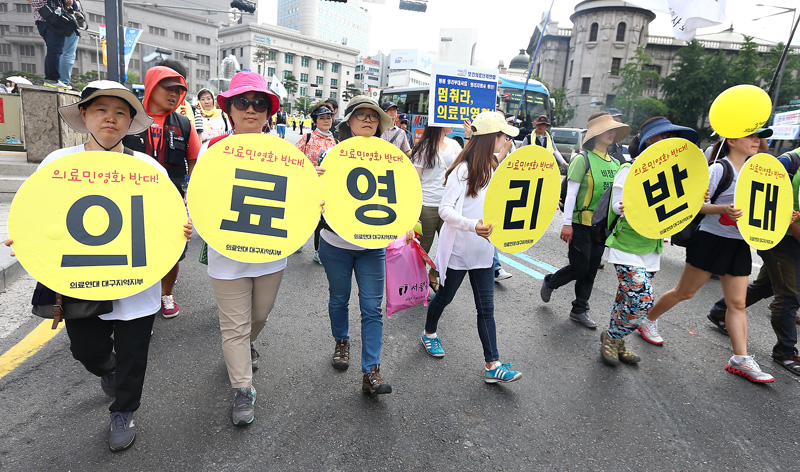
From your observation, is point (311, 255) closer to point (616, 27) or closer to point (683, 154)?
point (683, 154)

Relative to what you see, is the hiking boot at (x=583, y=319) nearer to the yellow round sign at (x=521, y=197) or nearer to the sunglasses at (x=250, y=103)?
the yellow round sign at (x=521, y=197)

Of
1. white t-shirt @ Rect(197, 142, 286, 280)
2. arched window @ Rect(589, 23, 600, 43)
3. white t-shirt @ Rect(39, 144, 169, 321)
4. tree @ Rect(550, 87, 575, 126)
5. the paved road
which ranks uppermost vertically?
arched window @ Rect(589, 23, 600, 43)

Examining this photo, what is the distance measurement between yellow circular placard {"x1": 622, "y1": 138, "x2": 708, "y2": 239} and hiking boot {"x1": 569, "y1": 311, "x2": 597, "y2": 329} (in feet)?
4.19

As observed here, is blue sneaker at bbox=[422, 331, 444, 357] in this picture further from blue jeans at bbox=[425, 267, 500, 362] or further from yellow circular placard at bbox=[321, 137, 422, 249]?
yellow circular placard at bbox=[321, 137, 422, 249]

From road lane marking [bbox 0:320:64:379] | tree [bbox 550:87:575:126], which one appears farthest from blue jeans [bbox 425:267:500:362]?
tree [bbox 550:87:575:126]

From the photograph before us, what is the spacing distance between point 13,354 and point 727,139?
5464 millimetres

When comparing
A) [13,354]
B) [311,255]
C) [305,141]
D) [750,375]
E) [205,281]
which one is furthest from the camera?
[311,255]

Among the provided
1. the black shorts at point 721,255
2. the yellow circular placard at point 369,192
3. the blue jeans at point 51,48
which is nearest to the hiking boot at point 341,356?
the yellow circular placard at point 369,192

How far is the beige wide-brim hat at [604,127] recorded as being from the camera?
3.75m

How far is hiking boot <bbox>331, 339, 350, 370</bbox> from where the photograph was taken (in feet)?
10.2

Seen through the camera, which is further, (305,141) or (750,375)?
(305,141)

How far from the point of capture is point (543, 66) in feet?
202

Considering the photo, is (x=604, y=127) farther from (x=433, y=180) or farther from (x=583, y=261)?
(x=433, y=180)

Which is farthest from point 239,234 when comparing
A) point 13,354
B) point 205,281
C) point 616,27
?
point 616,27
